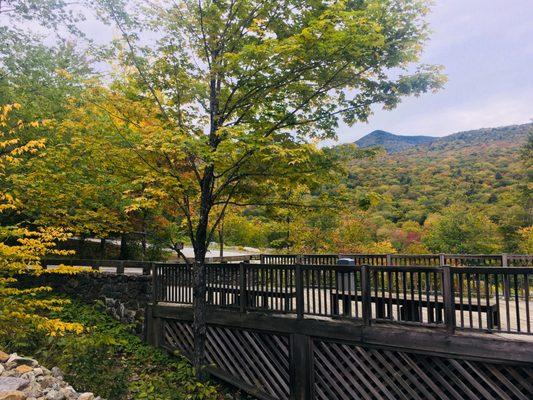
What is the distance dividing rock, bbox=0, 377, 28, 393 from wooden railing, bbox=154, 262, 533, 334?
14.6 ft

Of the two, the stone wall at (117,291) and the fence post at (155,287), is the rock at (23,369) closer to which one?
the fence post at (155,287)

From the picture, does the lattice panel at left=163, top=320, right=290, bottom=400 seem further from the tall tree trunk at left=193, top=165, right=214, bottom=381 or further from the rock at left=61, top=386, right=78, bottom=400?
the rock at left=61, top=386, right=78, bottom=400

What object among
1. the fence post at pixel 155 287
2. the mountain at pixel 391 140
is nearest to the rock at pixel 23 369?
the fence post at pixel 155 287

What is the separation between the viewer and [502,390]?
5160 millimetres

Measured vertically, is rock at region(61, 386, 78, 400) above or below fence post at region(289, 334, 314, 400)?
above

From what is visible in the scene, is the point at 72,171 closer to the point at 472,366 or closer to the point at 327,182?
the point at 327,182

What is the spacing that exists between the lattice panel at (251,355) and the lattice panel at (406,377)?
2.69 ft

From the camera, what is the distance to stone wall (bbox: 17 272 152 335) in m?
10.9

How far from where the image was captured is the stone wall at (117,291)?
10.9m

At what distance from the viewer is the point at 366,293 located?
20.6 ft

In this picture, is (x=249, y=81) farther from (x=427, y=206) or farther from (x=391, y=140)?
(x=391, y=140)

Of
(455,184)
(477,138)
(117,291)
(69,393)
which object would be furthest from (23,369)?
(477,138)

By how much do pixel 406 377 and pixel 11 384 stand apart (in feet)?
18.8

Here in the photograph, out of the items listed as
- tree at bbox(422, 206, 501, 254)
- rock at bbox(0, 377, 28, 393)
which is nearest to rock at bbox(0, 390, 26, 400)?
rock at bbox(0, 377, 28, 393)
